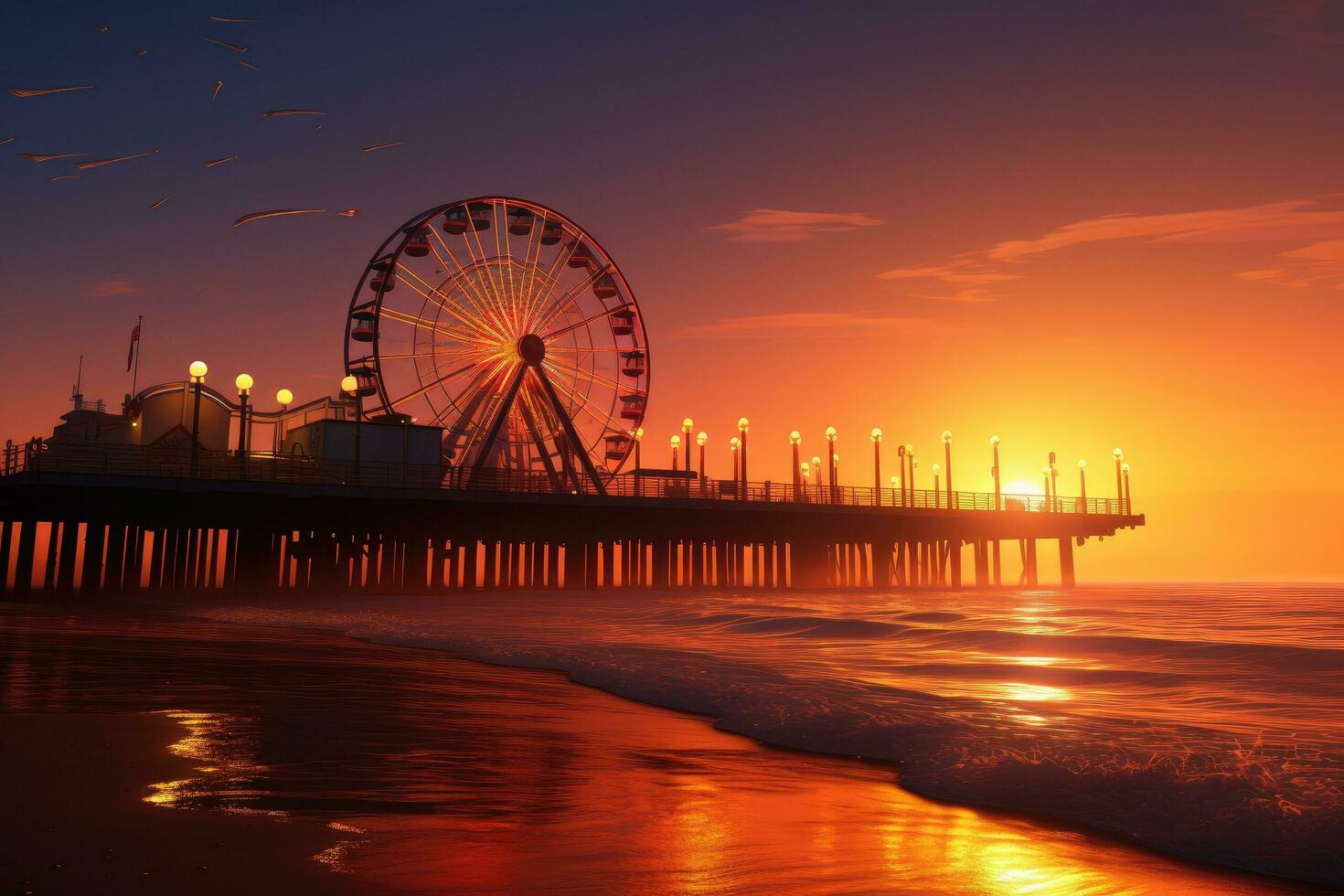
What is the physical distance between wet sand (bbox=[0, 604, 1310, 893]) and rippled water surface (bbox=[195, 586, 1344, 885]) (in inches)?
17.9

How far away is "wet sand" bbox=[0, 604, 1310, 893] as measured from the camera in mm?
3945

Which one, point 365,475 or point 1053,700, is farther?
point 365,475

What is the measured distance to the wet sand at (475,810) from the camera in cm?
395

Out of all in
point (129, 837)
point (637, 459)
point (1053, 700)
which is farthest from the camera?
point (637, 459)

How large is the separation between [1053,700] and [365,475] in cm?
3562

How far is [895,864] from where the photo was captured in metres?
4.49

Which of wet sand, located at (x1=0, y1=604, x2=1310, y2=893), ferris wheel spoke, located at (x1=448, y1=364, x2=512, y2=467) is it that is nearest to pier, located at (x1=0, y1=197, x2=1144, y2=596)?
ferris wheel spoke, located at (x1=448, y1=364, x2=512, y2=467)

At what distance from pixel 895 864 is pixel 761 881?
73 centimetres

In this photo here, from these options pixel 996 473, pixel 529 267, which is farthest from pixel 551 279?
pixel 996 473

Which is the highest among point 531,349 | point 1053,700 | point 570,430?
point 531,349

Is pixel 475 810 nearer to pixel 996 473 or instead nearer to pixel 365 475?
pixel 365 475

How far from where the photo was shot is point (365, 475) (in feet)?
137

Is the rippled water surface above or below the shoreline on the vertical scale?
below

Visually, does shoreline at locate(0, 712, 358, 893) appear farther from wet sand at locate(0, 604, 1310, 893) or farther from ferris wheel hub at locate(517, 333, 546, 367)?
ferris wheel hub at locate(517, 333, 546, 367)
